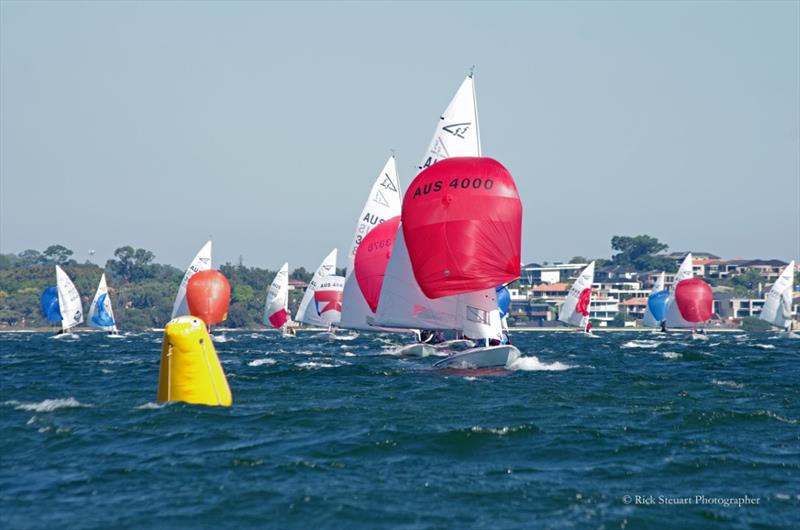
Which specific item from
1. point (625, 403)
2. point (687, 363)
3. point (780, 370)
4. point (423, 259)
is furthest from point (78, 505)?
point (687, 363)

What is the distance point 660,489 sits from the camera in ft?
59.1

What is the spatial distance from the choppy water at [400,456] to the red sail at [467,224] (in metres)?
6.13

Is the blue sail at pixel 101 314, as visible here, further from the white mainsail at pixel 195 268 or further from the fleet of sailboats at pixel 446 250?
the fleet of sailboats at pixel 446 250

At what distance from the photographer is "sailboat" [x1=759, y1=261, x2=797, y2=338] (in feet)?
373

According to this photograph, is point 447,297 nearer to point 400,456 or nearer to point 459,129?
point 459,129

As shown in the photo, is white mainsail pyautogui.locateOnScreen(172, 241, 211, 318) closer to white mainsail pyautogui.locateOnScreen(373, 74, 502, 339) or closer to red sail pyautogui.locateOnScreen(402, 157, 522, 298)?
white mainsail pyautogui.locateOnScreen(373, 74, 502, 339)

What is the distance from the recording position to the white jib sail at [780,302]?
373 feet

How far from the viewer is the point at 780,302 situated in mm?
117312

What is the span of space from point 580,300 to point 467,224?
250ft

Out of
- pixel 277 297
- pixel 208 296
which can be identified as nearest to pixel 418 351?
pixel 208 296

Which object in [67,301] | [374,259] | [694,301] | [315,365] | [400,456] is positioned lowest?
[400,456]

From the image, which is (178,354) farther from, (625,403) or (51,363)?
(51,363)

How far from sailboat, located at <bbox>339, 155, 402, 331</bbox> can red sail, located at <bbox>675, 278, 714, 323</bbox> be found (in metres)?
47.2

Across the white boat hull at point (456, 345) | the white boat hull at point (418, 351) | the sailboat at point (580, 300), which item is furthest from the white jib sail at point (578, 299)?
the white boat hull at point (418, 351)
